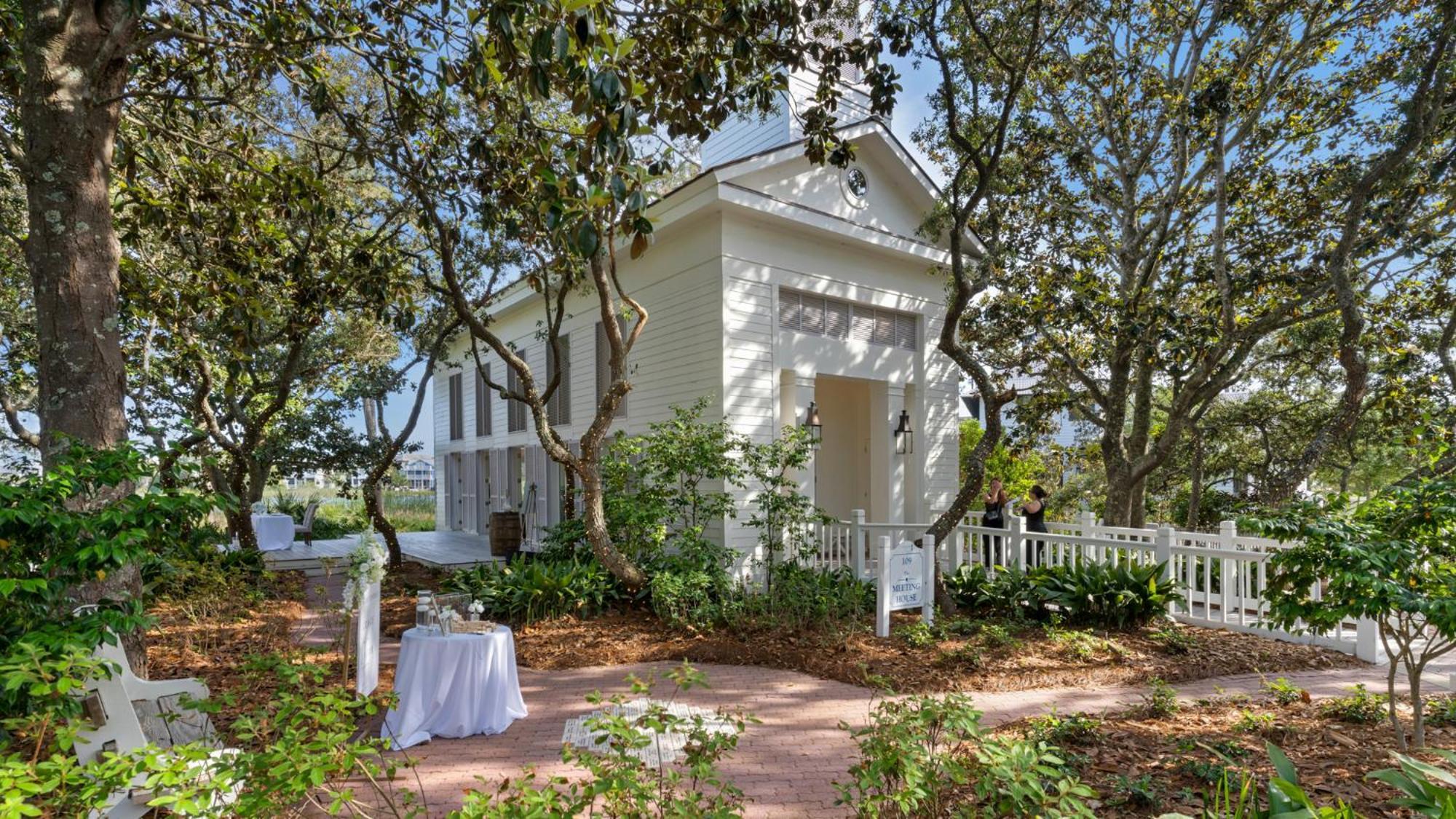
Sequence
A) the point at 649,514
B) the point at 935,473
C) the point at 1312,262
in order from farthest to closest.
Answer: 1. the point at 935,473
2. the point at 1312,262
3. the point at 649,514

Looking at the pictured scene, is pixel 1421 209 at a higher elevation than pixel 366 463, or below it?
higher

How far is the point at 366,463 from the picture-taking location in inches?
730

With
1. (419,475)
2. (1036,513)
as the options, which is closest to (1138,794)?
(1036,513)

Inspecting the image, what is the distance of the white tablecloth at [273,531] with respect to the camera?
46.0ft

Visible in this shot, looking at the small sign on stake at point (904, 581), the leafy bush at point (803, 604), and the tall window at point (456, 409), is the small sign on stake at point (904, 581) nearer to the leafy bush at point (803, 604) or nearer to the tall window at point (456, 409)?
the leafy bush at point (803, 604)

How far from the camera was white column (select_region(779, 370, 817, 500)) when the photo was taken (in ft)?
32.0

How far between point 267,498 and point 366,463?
4569 millimetres

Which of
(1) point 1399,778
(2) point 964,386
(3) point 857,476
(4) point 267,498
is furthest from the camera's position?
(4) point 267,498

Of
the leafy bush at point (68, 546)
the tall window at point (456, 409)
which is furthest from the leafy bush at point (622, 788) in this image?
the tall window at point (456, 409)

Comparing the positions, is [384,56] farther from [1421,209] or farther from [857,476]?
[1421,209]

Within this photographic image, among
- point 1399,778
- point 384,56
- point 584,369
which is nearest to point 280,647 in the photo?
point 384,56

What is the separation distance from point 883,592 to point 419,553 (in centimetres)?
977

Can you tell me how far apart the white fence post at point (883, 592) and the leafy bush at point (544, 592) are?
3127 mm

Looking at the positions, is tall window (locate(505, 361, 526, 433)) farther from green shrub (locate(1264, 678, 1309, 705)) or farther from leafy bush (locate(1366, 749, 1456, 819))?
leafy bush (locate(1366, 749, 1456, 819))
